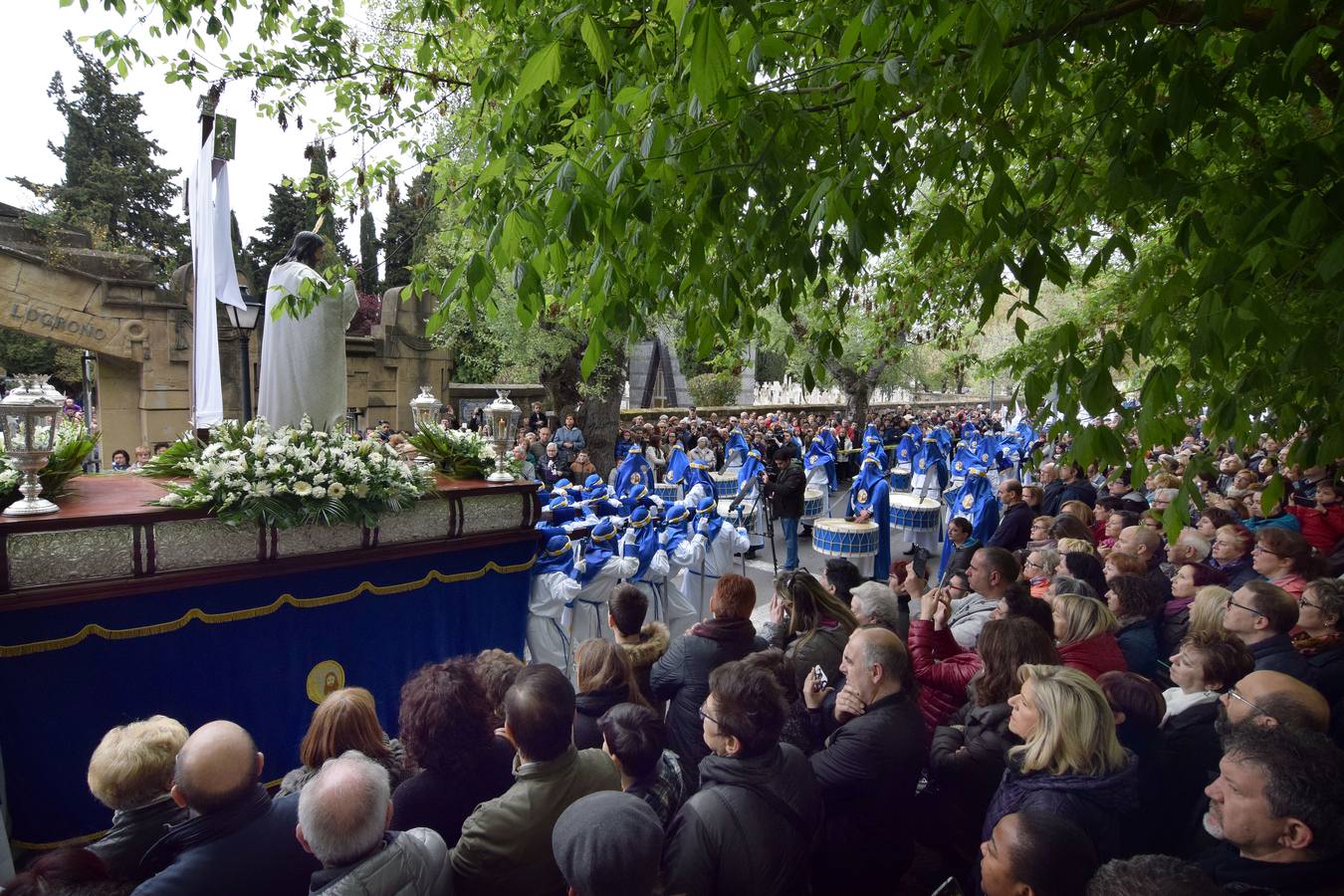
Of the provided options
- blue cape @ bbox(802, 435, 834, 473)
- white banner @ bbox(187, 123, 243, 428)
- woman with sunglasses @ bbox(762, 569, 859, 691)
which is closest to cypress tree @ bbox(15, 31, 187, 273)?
blue cape @ bbox(802, 435, 834, 473)

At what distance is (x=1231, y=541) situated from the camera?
18.6 ft

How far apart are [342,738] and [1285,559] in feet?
17.9

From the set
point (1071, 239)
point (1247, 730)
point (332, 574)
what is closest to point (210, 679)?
point (332, 574)

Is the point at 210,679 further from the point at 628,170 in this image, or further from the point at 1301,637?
the point at 1301,637

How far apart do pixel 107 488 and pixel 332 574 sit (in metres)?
1.47

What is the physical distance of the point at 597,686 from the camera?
3.36 m

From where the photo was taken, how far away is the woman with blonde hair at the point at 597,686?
3.31m

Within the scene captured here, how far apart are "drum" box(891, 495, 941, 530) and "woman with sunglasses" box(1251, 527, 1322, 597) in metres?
6.70

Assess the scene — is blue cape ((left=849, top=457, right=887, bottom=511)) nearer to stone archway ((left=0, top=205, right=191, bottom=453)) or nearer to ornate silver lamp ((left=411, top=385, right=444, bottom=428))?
ornate silver lamp ((left=411, top=385, right=444, bottom=428))

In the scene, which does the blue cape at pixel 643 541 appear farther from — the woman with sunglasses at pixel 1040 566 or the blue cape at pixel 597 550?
the woman with sunglasses at pixel 1040 566

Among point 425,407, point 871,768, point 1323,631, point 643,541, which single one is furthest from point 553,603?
point 1323,631

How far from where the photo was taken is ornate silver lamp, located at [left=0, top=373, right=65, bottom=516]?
3.83 meters

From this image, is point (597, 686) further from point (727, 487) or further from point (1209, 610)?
point (727, 487)

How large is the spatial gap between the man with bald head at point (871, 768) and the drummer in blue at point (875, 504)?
687 centimetres
